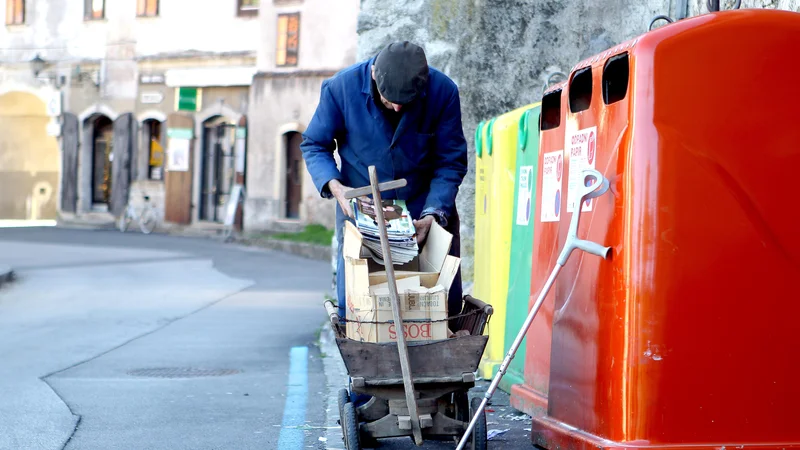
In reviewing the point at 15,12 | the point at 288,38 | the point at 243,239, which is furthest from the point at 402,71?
the point at 15,12

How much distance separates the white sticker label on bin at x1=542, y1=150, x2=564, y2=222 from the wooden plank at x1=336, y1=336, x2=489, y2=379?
1005mm

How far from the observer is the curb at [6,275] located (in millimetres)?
15386

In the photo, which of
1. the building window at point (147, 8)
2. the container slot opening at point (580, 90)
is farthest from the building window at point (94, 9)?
the container slot opening at point (580, 90)

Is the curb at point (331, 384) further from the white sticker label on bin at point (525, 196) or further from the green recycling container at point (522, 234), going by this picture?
the white sticker label on bin at point (525, 196)

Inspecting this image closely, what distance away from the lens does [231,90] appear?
110 feet

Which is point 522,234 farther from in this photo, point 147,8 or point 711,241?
point 147,8

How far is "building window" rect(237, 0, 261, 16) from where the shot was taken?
33.1 meters

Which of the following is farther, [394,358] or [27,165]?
[27,165]

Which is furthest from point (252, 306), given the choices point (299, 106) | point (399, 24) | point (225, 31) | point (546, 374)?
point (225, 31)

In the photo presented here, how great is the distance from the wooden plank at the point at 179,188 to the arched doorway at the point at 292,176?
10.7 ft

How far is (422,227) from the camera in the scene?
4.62 m

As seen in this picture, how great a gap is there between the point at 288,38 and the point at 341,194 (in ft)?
90.4

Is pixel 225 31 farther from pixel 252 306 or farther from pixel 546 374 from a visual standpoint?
pixel 546 374

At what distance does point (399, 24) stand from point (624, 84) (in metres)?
4.85
